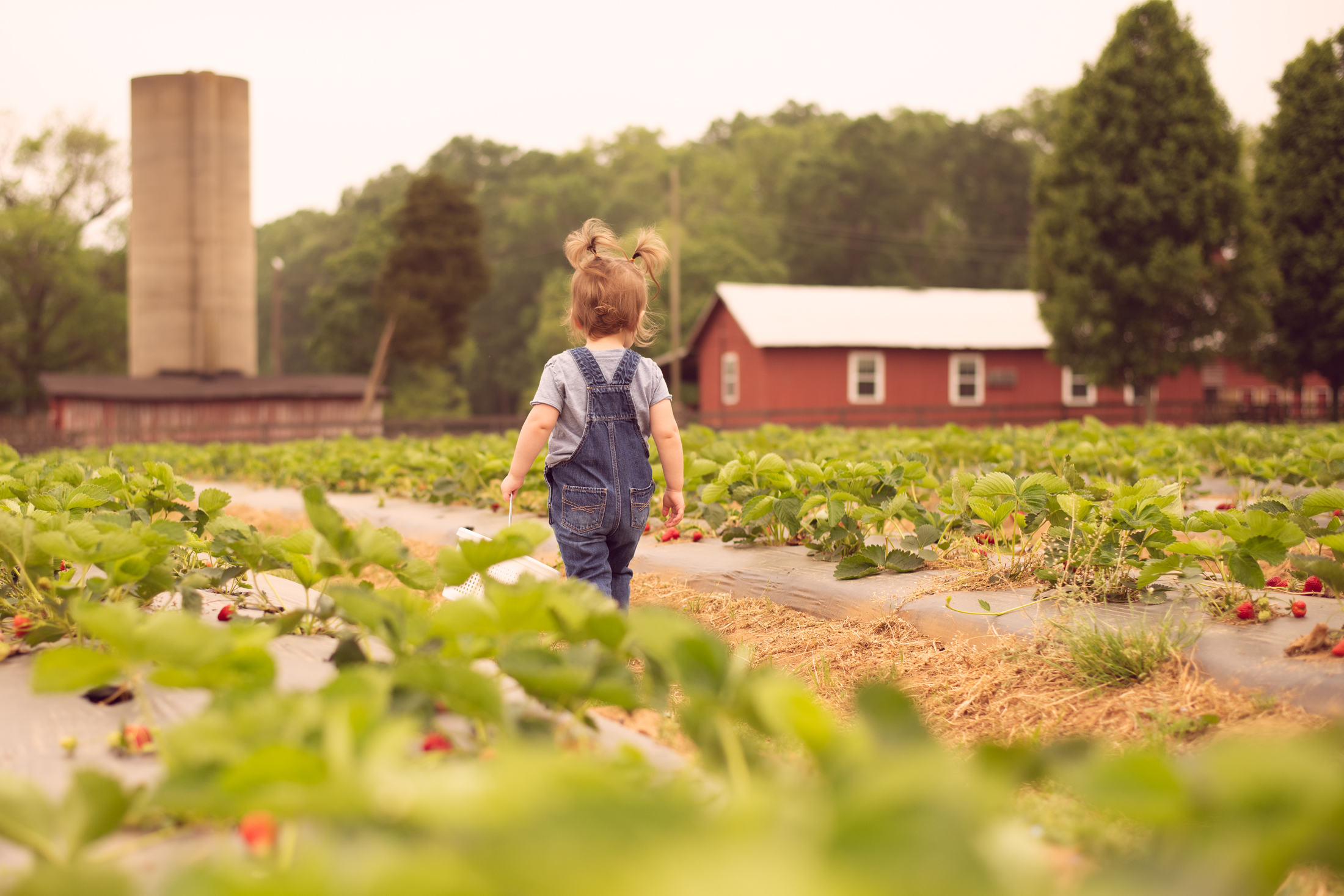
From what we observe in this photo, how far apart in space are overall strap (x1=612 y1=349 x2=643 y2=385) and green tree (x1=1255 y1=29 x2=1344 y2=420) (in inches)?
1048

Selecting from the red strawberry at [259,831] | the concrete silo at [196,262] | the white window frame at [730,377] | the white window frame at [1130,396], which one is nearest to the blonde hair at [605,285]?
the red strawberry at [259,831]

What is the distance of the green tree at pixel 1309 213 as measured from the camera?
24609mm

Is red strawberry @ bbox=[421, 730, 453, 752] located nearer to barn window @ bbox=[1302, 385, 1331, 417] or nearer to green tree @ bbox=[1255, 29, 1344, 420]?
green tree @ bbox=[1255, 29, 1344, 420]

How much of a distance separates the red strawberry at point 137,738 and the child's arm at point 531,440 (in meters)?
1.62

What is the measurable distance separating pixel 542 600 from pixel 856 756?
0.59 m

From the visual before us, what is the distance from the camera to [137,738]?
1742 mm

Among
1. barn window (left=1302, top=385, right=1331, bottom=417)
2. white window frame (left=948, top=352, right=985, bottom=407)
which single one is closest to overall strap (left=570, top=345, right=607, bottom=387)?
white window frame (left=948, top=352, right=985, bottom=407)

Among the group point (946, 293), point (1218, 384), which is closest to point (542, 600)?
point (946, 293)

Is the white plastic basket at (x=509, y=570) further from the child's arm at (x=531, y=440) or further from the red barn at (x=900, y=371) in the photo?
the red barn at (x=900, y=371)

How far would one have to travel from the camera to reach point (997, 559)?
3.83 meters

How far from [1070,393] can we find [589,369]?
27274 mm

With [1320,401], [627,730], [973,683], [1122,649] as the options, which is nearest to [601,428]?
[973,683]

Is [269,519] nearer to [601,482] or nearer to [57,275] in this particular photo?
[601,482]

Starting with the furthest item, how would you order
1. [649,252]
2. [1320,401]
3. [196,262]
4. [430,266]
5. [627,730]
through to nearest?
[430,266], [1320,401], [196,262], [649,252], [627,730]
